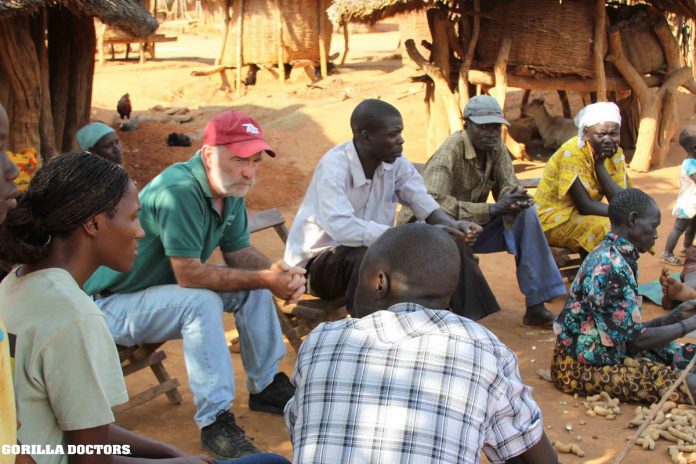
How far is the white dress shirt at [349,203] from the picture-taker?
15.1 ft

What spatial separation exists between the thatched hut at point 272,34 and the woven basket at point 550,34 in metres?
6.87

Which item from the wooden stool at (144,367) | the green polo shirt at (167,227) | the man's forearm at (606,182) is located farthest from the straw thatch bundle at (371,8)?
the wooden stool at (144,367)

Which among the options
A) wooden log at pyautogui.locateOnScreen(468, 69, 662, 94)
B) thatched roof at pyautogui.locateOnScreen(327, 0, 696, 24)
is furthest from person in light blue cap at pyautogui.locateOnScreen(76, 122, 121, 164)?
wooden log at pyautogui.locateOnScreen(468, 69, 662, 94)

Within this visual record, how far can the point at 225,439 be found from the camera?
374 cm

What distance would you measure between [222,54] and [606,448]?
48.2ft

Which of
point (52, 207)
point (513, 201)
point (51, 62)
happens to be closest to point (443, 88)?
point (51, 62)

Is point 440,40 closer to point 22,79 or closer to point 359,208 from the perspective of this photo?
point 22,79

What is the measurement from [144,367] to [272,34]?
1348 cm

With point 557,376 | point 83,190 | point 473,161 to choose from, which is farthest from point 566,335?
point 83,190

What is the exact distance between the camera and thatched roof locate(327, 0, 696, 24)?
1028cm

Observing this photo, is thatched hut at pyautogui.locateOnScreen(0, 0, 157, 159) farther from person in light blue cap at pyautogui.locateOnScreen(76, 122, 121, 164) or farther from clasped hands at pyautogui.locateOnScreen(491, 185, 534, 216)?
clasped hands at pyautogui.locateOnScreen(491, 185, 534, 216)

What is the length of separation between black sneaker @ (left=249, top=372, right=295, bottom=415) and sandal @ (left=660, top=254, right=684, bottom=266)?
4.33 m

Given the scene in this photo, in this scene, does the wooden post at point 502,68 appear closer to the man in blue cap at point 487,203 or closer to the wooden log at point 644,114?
the wooden log at point 644,114

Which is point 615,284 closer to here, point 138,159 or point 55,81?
point 55,81
